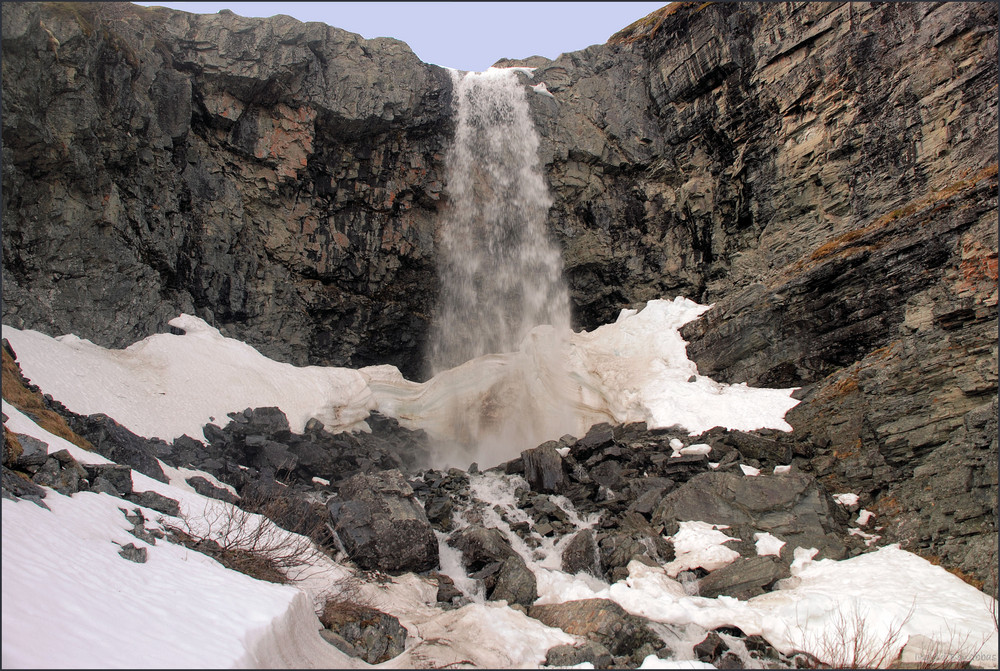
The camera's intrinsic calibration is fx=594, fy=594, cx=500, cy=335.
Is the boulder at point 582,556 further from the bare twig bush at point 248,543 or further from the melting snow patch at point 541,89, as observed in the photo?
the melting snow patch at point 541,89

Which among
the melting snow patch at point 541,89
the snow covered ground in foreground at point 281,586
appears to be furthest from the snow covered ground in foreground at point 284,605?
the melting snow patch at point 541,89

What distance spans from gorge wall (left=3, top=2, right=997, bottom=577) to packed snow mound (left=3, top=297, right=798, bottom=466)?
1360 millimetres

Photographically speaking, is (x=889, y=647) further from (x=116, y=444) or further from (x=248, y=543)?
(x=116, y=444)

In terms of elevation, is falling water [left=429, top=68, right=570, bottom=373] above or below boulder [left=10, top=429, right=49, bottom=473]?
above

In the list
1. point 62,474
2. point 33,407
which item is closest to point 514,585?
point 62,474

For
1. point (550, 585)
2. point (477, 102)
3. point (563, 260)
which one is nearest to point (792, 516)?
point (550, 585)

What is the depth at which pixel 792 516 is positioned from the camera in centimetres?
1350

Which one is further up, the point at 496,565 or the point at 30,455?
the point at 30,455

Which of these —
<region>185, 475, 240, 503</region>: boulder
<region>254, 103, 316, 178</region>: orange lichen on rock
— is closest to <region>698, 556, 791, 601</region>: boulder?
<region>185, 475, 240, 503</region>: boulder

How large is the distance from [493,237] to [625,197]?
6.73 meters

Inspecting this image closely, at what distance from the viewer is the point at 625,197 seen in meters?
28.9

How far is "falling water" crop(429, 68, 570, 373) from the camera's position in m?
28.0

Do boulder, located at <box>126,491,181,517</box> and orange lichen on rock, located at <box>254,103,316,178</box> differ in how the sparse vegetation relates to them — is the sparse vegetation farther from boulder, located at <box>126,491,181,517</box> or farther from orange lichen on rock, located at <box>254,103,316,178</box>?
orange lichen on rock, located at <box>254,103,316,178</box>

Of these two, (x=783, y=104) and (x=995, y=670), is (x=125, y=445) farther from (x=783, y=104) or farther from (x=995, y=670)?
(x=783, y=104)
